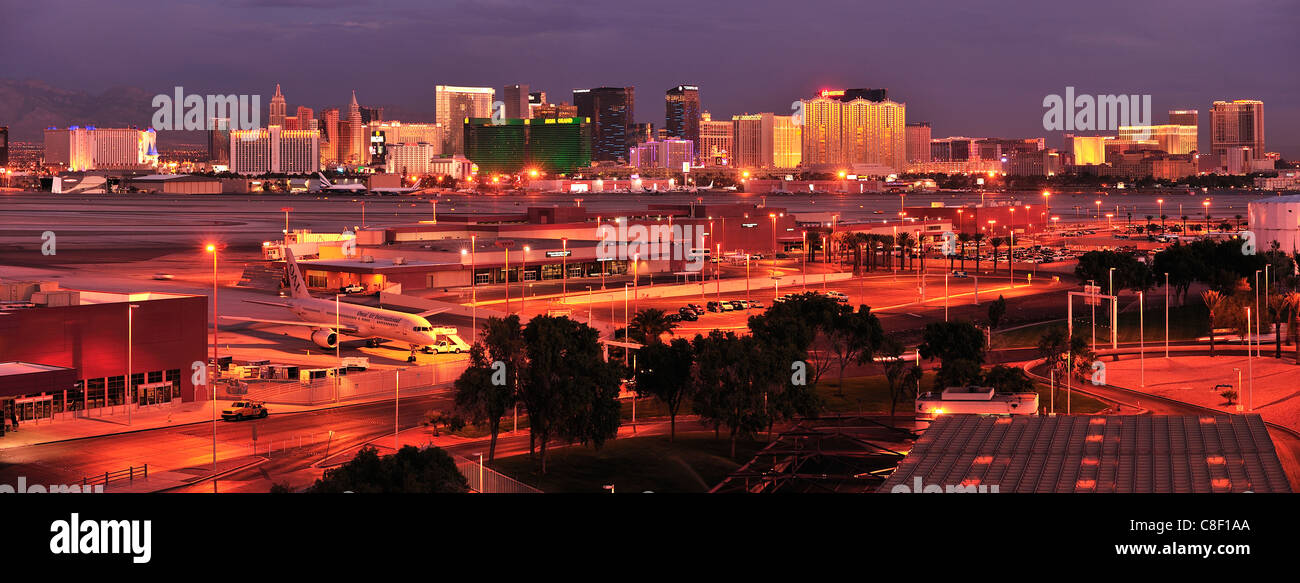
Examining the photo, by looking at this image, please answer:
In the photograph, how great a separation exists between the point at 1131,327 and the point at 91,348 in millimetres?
51278

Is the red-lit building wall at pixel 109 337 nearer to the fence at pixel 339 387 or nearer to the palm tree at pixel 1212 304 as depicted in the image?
the fence at pixel 339 387

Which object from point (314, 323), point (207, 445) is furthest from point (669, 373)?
point (314, 323)

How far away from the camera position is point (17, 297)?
4753cm

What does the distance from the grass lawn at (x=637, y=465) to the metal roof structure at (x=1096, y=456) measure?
7966mm

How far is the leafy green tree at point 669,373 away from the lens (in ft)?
142

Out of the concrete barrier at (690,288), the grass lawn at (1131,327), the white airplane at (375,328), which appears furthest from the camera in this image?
the concrete barrier at (690,288)

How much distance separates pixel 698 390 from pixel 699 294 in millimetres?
46073

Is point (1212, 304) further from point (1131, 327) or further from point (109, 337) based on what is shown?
point (109, 337)

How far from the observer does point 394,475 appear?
23.1 metres

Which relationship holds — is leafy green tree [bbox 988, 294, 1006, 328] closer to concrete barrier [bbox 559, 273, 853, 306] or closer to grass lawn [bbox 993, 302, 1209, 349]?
grass lawn [bbox 993, 302, 1209, 349]

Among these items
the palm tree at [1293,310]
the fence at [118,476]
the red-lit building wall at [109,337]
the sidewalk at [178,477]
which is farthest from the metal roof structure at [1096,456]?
the palm tree at [1293,310]

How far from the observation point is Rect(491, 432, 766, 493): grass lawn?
117 feet
